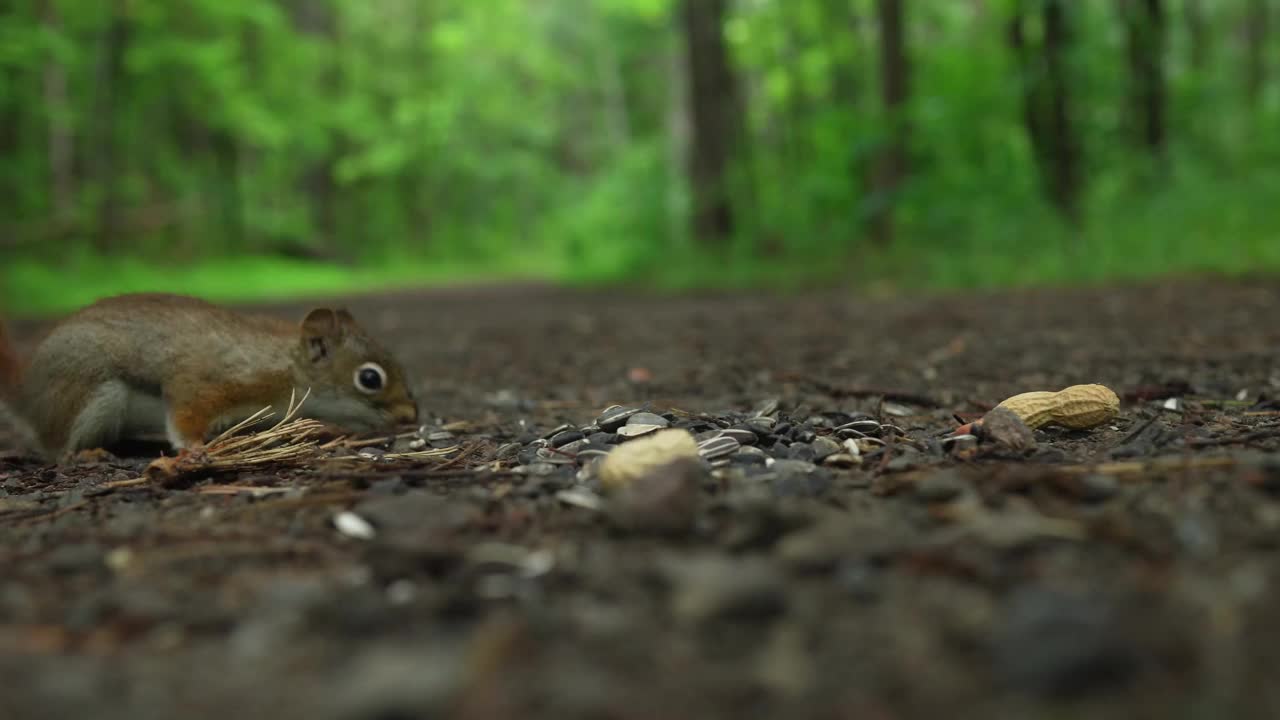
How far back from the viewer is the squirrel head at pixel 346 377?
10.6ft

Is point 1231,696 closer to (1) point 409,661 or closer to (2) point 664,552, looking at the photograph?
(2) point 664,552

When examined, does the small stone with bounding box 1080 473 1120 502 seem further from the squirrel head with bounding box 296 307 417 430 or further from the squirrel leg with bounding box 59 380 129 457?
the squirrel leg with bounding box 59 380 129 457

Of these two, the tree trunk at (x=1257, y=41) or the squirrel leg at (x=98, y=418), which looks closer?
the squirrel leg at (x=98, y=418)

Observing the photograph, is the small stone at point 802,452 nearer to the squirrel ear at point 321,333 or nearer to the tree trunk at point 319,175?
the squirrel ear at point 321,333

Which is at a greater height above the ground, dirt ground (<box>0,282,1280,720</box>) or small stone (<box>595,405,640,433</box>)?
small stone (<box>595,405,640,433</box>)

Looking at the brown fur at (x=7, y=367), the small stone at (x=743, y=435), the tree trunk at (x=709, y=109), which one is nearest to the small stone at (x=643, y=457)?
the small stone at (x=743, y=435)

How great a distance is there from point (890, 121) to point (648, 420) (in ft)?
31.6

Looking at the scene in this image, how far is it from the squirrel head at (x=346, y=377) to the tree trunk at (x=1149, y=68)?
954 cm

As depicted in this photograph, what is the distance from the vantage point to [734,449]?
2354 millimetres

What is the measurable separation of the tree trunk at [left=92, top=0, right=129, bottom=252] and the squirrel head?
14.9 metres

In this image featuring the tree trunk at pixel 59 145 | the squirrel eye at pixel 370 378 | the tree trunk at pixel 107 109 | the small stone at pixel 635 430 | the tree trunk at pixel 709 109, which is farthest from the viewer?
the tree trunk at pixel 59 145

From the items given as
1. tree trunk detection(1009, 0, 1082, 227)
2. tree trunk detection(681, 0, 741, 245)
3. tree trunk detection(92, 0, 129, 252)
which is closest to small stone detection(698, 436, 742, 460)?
tree trunk detection(1009, 0, 1082, 227)

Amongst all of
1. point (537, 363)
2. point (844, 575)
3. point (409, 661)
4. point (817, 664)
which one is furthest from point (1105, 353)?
point (409, 661)

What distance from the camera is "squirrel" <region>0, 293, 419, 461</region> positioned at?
9.88 feet
